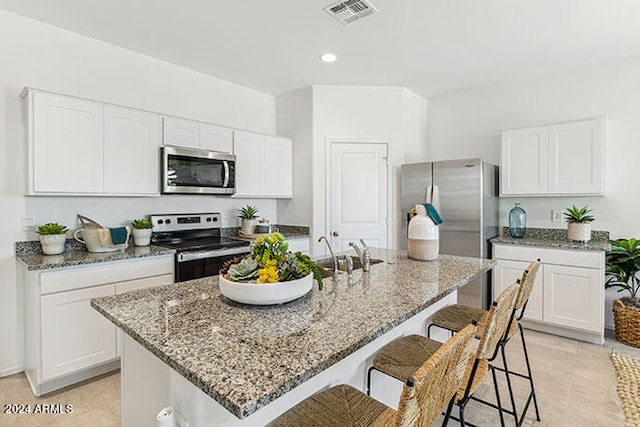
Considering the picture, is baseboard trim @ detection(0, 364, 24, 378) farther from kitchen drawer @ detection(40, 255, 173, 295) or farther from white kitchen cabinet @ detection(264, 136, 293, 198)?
white kitchen cabinet @ detection(264, 136, 293, 198)

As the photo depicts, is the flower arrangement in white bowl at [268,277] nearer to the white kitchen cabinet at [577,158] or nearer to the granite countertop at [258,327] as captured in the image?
the granite countertop at [258,327]

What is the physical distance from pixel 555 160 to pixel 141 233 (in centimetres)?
411

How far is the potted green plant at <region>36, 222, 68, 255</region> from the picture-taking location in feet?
8.41

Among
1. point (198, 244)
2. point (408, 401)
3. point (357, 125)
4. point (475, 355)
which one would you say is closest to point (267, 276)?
point (408, 401)

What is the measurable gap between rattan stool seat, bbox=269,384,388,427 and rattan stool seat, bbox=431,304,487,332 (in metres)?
0.93

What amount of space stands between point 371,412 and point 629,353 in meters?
3.12

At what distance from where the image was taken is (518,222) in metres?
3.82

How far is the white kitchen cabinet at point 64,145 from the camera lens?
96.2 inches

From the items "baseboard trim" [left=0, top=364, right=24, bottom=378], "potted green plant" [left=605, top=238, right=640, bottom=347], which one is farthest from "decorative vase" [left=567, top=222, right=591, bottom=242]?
"baseboard trim" [left=0, top=364, right=24, bottom=378]

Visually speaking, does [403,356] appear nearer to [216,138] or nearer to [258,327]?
[258,327]

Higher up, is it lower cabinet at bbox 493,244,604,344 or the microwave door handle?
the microwave door handle

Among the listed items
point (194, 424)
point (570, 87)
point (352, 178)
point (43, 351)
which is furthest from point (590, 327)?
point (43, 351)

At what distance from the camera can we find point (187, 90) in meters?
3.67

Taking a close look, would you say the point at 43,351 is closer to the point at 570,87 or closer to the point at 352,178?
the point at 352,178
